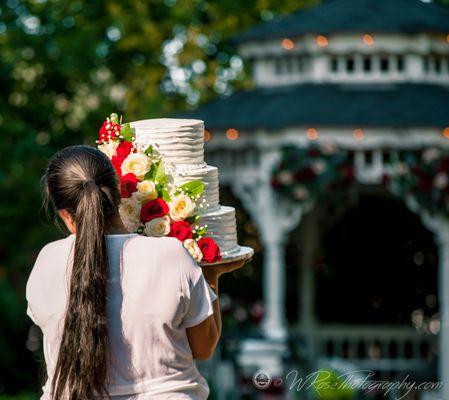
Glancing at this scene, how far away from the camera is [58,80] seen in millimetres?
15250

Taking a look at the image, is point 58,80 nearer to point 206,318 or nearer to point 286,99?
point 286,99

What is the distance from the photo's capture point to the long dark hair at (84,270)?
3.11 metres

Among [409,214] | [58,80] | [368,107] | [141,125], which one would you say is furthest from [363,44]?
[141,125]

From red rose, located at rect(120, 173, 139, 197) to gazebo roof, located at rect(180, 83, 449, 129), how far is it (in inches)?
324

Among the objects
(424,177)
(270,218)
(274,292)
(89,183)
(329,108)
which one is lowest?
(274,292)

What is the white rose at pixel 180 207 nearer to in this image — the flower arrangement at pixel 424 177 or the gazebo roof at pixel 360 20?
the flower arrangement at pixel 424 177

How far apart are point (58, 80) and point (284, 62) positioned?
3.59 m

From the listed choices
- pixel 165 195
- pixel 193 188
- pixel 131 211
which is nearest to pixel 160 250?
pixel 131 211

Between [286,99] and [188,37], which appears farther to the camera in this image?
[188,37]

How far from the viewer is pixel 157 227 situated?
3736 millimetres

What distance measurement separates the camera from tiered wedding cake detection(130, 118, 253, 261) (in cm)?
399

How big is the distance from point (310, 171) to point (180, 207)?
801cm

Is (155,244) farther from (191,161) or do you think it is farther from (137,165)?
(191,161)

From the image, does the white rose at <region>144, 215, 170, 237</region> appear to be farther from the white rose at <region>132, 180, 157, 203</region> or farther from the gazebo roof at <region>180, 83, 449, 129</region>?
the gazebo roof at <region>180, 83, 449, 129</region>
